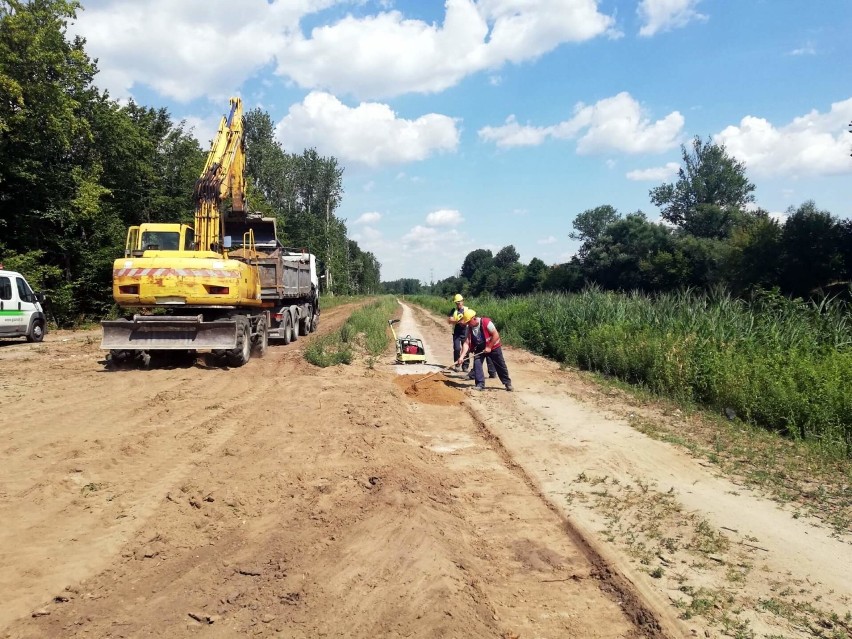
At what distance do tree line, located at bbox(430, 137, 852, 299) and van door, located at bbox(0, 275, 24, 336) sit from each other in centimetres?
1907

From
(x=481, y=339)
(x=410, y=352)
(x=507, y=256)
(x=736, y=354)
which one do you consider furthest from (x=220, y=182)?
(x=507, y=256)

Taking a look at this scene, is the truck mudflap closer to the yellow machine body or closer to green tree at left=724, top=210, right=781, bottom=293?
the yellow machine body

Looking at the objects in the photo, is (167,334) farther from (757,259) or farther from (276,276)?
(757,259)

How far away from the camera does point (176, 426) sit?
7367 millimetres

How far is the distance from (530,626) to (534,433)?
4.87 metres

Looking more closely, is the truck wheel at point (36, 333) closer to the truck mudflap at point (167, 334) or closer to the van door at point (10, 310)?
the van door at point (10, 310)

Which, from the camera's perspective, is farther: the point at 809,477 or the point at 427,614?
the point at 809,477

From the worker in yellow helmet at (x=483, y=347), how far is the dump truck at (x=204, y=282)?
15.1 feet

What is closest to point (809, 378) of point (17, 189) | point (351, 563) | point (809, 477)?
point (809, 477)

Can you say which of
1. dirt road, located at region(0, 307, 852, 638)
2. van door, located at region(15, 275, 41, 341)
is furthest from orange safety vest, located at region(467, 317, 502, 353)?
van door, located at region(15, 275, 41, 341)

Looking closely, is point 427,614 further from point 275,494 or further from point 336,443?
point 336,443

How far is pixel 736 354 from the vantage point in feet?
34.1

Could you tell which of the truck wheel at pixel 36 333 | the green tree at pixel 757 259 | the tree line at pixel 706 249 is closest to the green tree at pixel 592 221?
the tree line at pixel 706 249

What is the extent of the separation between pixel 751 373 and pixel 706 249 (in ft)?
111
